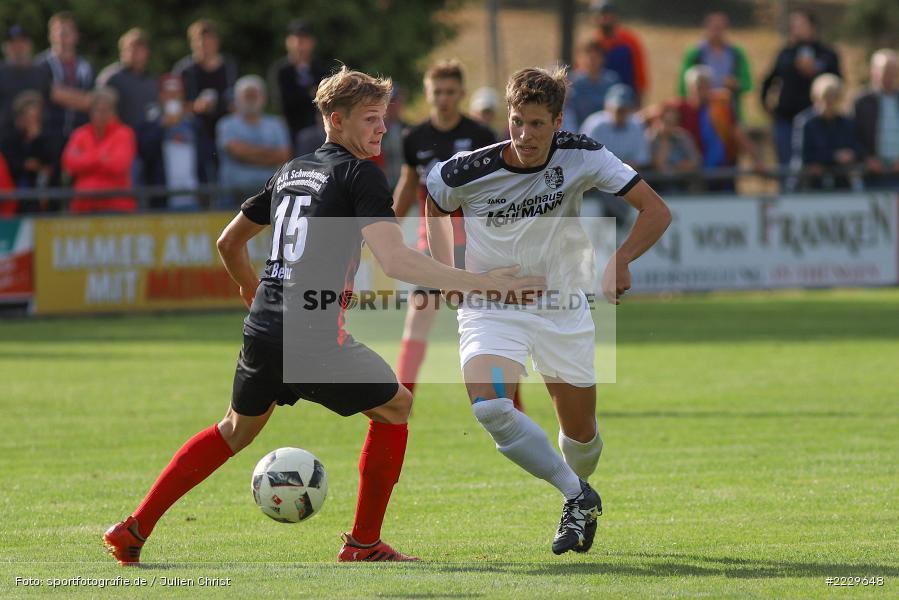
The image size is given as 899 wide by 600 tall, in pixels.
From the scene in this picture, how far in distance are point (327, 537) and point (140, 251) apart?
1136 centimetres

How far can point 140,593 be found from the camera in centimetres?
563

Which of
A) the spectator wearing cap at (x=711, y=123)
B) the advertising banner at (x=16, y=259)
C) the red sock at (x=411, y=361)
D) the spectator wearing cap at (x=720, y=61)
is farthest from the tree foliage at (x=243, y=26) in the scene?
the red sock at (x=411, y=361)

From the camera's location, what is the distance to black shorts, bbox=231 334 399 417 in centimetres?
618

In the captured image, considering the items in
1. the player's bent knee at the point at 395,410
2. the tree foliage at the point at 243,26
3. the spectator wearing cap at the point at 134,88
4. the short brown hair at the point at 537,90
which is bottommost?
the player's bent knee at the point at 395,410

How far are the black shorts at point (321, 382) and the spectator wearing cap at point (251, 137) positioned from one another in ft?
39.8

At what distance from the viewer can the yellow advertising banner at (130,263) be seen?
1769 cm

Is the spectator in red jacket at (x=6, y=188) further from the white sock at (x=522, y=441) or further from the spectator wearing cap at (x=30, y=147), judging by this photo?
the white sock at (x=522, y=441)

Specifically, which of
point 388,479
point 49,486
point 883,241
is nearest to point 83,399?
point 49,486

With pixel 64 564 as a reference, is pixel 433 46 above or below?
above

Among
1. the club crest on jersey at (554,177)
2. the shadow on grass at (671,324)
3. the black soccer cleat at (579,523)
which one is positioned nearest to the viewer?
the black soccer cleat at (579,523)

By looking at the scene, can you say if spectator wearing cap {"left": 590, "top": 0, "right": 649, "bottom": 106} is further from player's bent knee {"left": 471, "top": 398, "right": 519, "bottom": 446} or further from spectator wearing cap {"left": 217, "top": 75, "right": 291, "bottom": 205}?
player's bent knee {"left": 471, "top": 398, "right": 519, "bottom": 446}

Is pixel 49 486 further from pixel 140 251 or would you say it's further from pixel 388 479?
pixel 140 251

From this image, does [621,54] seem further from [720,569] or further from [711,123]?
[720,569]

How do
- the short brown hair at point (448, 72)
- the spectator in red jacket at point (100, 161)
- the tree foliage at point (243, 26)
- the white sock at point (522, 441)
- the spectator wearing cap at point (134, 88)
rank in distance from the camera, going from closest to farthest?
the white sock at point (522, 441), the short brown hair at point (448, 72), the spectator in red jacket at point (100, 161), the spectator wearing cap at point (134, 88), the tree foliage at point (243, 26)
